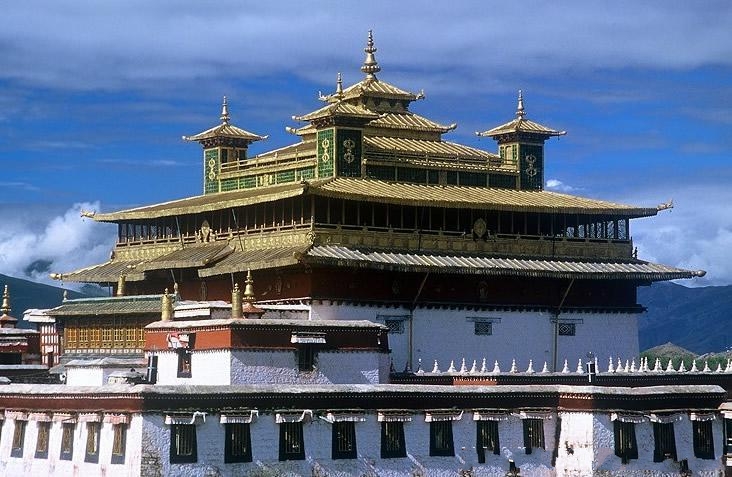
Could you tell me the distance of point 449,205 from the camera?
191ft

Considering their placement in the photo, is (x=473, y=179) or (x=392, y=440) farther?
(x=473, y=179)

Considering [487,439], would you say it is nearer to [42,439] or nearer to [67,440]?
[67,440]

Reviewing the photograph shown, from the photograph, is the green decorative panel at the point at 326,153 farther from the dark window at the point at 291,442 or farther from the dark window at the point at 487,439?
the dark window at the point at 291,442


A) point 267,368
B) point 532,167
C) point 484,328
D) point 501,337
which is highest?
point 532,167

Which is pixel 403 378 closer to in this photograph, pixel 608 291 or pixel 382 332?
pixel 382 332

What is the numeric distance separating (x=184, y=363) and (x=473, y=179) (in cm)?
1764

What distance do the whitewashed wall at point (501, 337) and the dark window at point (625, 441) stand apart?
9.30 m

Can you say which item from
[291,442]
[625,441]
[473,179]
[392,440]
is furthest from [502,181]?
[291,442]

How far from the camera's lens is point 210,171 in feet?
221

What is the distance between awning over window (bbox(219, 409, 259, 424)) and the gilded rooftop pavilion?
10377 mm

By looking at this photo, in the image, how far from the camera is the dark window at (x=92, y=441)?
4359cm

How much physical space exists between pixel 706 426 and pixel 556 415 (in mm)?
5031

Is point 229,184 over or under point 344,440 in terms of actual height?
over

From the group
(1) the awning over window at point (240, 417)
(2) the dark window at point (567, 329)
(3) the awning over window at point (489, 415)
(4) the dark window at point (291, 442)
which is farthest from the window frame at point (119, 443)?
(2) the dark window at point (567, 329)
